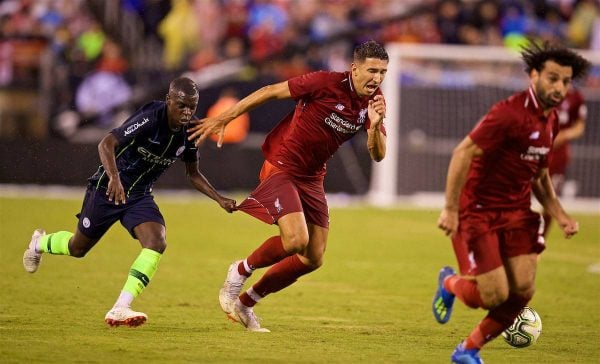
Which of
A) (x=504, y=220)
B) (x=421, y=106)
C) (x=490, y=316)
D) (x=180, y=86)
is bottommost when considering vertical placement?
(x=421, y=106)

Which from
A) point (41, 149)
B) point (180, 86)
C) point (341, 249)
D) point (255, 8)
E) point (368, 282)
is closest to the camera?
point (180, 86)

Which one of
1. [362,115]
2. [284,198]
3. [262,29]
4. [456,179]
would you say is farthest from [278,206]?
[262,29]

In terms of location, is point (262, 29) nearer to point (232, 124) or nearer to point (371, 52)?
point (232, 124)

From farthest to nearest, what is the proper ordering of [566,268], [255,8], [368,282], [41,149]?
[255,8], [41,149], [566,268], [368,282]

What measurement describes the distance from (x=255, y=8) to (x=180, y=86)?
1664cm

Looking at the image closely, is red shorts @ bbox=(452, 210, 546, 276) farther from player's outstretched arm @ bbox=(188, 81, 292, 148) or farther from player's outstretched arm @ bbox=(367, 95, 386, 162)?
player's outstretched arm @ bbox=(188, 81, 292, 148)

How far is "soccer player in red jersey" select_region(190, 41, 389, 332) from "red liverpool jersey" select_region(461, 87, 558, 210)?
1244mm

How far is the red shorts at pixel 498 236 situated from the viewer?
805 centimetres

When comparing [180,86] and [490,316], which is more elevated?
[180,86]

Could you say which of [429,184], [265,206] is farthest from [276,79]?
[265,206]

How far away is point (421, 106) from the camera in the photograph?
23391mm


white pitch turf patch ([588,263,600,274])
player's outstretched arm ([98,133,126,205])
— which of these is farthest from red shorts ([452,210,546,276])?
white pitch turf patch ([588,263,600,274])

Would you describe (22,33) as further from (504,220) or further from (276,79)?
(504,220)

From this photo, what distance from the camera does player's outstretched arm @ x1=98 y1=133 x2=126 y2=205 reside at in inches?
356
